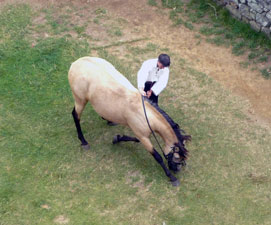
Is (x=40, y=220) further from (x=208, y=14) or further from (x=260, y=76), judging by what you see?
(x=208, y=14)

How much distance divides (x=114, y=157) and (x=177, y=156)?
124 centimetres

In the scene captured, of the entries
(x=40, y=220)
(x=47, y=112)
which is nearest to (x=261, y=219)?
(x=40, y=220)

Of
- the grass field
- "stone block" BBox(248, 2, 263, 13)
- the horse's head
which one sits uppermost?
"stone block" BBox(248, 2, 263, 13)

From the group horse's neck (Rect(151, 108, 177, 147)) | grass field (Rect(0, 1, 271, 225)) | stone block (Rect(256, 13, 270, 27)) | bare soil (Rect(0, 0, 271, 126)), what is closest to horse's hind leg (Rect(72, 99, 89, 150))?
grass field (Rect(0, 1, 271, 225))

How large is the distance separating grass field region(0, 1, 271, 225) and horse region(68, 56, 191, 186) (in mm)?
545

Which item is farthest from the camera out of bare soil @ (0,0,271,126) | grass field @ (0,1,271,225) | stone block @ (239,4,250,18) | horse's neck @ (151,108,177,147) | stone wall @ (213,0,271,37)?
stone block @ (239,4,250,18)

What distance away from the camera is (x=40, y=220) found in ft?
17.1

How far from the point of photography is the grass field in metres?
5.29

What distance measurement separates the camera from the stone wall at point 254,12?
7.79 metres

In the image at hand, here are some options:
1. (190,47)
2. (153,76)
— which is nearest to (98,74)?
(153,76)

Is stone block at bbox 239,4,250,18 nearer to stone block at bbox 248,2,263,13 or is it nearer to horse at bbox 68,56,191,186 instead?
stone block at bbox 248,2,263,13

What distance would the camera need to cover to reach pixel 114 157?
6.07m

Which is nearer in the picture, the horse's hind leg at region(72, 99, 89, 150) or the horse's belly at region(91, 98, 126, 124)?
the horse's belly at region(91, 98, 126, 124)

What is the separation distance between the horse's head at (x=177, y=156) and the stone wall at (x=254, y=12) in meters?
4.12
